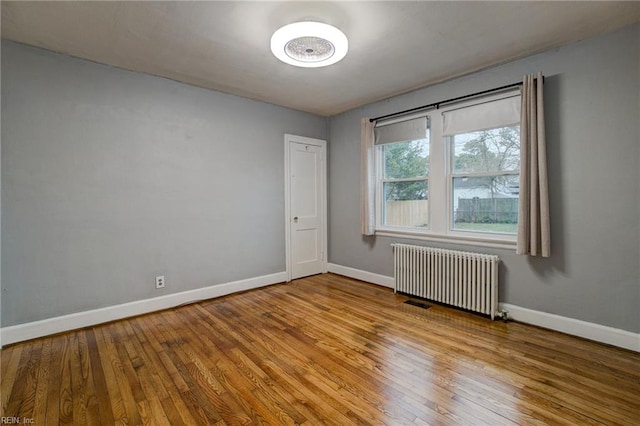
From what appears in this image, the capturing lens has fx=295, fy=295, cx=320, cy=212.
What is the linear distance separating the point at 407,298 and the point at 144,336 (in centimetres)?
292

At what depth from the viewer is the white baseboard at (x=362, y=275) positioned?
4.20 metres

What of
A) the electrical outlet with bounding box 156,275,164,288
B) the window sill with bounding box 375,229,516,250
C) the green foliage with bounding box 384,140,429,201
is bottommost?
the electrical outlet with bounding box 156,275,164,288

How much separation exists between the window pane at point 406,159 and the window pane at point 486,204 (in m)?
0.50

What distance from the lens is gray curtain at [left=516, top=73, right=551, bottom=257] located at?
270cm

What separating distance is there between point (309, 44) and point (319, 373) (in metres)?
2.56

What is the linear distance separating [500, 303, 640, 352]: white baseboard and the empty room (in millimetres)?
14

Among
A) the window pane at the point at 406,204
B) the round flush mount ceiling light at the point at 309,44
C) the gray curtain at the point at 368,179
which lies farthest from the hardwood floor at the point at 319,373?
the round flush mount ceiling light at the point at 309,44

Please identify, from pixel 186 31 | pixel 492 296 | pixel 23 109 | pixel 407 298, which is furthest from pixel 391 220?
pixel 23 109

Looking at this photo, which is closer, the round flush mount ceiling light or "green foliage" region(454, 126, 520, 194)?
the round flush mount ceiling light

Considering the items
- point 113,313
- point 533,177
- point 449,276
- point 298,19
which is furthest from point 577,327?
point 113,313

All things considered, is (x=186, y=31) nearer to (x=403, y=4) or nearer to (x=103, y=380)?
(x=403, y=4)

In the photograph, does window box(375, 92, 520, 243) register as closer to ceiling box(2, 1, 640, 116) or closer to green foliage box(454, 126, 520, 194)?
green foliage box(454, 126, 520, 194)

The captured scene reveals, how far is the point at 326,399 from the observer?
188 cm

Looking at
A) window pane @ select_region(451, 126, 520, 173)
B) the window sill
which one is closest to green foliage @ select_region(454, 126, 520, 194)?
window pane @ select_region(451, 126, 520, 173)
